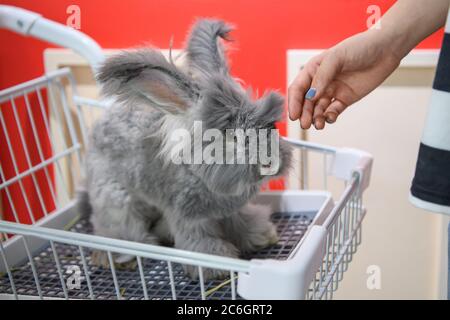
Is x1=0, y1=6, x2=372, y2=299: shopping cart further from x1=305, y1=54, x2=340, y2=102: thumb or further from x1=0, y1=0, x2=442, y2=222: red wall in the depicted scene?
x1=305, y1=54, x2=340, y2=102: thumb

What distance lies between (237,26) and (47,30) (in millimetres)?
331

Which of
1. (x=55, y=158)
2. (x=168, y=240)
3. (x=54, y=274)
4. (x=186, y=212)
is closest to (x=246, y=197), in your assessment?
(x=186, y=212)

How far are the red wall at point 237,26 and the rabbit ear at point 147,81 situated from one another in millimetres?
162

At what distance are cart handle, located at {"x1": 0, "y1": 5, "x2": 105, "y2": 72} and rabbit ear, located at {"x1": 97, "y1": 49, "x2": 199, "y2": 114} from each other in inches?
10.0

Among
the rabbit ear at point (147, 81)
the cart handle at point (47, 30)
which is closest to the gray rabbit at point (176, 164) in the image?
the rabbit ear at point (147, 81)

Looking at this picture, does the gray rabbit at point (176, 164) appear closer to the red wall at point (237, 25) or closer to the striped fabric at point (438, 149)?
the red wall at point (237, 25)

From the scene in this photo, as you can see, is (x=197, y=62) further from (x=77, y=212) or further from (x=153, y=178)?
(x=77, y=212)

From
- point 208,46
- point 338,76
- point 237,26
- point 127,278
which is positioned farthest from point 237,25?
point 127,278

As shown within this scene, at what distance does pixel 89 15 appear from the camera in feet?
2.92

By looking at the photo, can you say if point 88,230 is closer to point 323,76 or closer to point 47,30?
point 47,30

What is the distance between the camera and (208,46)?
87 centimetres

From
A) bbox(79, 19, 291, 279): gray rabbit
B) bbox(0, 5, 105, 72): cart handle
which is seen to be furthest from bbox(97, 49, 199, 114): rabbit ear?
bbox(0, 5, 105, 72): cart handle

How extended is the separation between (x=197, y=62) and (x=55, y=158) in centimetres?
40

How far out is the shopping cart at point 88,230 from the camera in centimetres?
62
